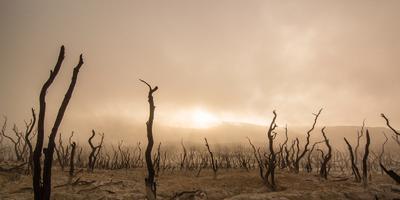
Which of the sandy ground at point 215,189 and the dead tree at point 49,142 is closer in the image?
the dead tree at point 49,142

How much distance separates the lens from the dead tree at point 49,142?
517cm

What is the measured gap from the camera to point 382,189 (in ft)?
40.9

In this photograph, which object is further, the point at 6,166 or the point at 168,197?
the point at 6,166

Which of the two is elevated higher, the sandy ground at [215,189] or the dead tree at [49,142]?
the dead tree at [49,142]

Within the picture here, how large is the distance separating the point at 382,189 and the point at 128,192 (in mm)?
10480

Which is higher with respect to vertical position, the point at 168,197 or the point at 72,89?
the point at 72,89

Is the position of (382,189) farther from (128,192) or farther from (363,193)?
(128,192)

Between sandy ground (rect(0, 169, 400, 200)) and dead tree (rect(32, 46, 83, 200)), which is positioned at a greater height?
dead tree (rect(32, 46, 83, 200))

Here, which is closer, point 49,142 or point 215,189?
point 49,142

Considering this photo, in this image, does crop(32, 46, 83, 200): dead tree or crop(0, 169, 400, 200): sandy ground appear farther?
crop(0, 169, 400, 200): sandy ground

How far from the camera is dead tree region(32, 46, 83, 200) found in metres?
5.17

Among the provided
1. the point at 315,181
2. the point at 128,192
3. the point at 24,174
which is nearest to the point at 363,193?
the point at 315,181

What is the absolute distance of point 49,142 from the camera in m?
5.37

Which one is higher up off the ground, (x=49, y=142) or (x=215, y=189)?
(x=49, y=142)
